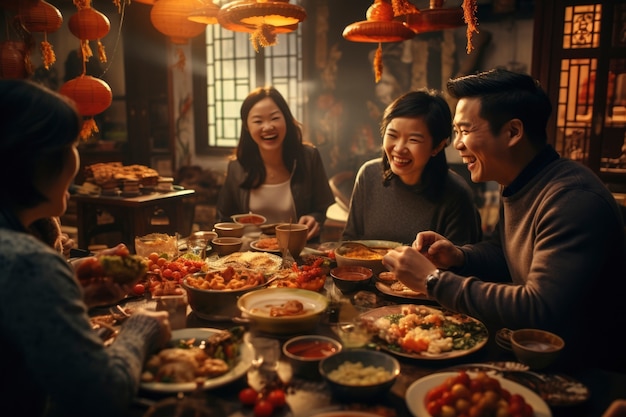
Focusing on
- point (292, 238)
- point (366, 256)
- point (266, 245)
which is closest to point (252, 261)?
point (292, 238)

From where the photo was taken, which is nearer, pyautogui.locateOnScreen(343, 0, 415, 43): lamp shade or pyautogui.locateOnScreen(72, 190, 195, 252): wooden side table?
pyautogui.locateOnScreen(343, 0, 415, 43): lamp shade

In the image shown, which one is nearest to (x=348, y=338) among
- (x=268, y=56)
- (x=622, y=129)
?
(x=622, y=129)

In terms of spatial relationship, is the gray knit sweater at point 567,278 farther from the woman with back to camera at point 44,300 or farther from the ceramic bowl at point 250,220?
the ceramic bowl at point 250,220

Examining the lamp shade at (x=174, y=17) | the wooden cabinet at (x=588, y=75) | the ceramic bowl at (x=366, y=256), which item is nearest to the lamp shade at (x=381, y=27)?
the lamp shade at (x=174, y=17)

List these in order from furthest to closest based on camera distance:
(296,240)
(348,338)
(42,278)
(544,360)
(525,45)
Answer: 1. (525,45)
2. (296,240)
3. (348,338)
4. (544,360)
5. (42,278)

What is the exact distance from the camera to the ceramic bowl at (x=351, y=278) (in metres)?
2.44

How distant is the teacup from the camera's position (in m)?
2.92

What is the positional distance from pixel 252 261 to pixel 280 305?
0.72 m

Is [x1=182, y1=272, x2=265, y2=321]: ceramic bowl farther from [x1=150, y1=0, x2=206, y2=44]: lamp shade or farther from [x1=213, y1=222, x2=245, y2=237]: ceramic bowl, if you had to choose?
[x1=150, y1=0, x2=206, y2=44]: lamp shade

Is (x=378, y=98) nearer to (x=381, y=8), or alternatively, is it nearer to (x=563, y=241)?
(x=381, y=8)

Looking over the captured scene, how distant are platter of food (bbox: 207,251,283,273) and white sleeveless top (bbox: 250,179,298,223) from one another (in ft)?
4.58

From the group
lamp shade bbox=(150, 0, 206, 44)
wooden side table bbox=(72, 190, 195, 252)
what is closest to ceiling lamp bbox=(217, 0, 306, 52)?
lamp shade bbox=(150, 0, 206, 44)

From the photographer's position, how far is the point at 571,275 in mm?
1975

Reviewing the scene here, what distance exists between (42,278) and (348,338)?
967mm
